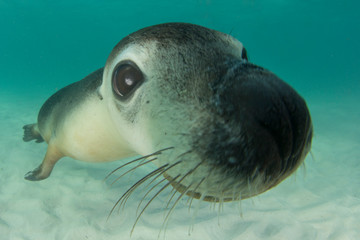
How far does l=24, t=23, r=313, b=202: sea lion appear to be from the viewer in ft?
3.44

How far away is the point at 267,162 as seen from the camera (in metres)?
1.04

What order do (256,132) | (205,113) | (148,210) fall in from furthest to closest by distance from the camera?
(148,210) → (205,113) → (256,132)

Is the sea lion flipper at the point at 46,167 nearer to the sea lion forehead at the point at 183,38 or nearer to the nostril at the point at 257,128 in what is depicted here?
the sea lion forehead at the point at 183,38

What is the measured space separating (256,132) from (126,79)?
888 mm

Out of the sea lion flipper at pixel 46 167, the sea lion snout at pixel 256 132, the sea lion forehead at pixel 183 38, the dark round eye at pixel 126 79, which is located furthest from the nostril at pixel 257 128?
the sea lion flipper at pixel 46 167

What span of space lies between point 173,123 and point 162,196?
2.50 metres

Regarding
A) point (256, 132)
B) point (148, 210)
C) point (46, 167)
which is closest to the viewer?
point (256, 132)

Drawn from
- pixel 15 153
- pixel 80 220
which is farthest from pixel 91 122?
pixel 15 153

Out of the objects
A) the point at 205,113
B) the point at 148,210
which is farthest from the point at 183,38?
the point at 148,210

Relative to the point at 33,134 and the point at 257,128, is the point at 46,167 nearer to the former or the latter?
the point at 33,134

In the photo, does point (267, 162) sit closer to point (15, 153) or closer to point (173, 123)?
point (173, 123)

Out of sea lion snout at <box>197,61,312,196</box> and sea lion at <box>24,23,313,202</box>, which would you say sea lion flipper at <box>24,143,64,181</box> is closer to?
sea lion at <box>24,23,313,202</box>

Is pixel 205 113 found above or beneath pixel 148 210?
above

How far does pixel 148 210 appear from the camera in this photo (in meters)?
3.12
